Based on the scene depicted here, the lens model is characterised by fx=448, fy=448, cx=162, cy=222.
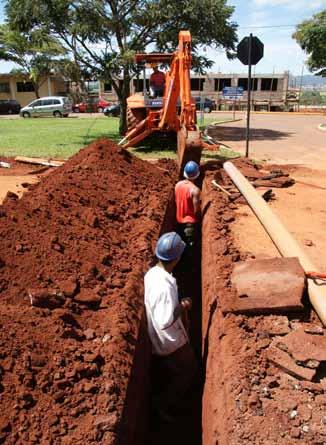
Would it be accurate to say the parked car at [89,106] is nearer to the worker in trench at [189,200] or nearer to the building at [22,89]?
the building at [22,89]

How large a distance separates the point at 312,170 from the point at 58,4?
36.6 ft

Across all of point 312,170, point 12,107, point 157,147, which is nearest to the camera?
point 312,170

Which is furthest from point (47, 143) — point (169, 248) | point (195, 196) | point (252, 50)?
point (169, 248)

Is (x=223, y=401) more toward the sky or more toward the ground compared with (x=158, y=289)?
more toward the ground

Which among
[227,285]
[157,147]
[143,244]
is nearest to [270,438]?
[227,285]

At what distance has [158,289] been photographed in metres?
4.10

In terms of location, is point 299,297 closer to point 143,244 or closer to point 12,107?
point 143,244

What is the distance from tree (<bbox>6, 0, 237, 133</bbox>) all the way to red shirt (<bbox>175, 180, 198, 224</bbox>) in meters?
10.8

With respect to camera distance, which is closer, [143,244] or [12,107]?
[143,244]

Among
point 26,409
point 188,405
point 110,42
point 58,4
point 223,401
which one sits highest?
point 58,4

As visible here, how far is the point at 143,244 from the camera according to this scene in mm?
6469

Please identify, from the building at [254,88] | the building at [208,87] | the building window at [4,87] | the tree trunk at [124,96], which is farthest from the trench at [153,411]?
the building window at [4,87]

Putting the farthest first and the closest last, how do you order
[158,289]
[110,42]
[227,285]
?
[110,42] → [227,285] → [158,289]

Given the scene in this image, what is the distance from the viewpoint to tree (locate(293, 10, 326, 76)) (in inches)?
1079
